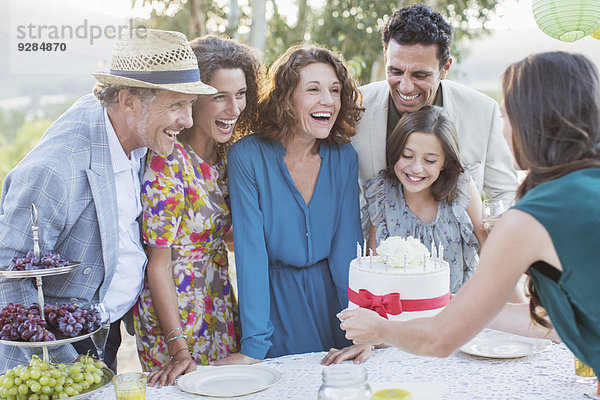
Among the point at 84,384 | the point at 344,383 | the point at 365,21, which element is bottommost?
the point at 84,384

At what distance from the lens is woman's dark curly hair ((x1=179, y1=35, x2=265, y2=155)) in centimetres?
320

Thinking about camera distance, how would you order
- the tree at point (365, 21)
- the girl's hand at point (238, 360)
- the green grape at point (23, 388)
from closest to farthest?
the green grape at point (23, 388) < the girl's hand at point (238, 360) < the tree at point (365, 21)

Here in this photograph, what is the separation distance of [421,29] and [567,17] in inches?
37.3

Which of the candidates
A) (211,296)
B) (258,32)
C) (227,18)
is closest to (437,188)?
(211,296)

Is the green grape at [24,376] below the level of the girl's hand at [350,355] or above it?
above

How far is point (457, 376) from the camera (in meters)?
2.51

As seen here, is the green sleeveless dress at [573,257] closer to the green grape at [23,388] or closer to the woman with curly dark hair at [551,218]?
the woman with curly dark hair at [551,218]

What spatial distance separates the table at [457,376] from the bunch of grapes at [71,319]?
30 centimetres

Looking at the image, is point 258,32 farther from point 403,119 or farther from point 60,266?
point 60,266

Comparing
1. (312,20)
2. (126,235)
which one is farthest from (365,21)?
(126,235)

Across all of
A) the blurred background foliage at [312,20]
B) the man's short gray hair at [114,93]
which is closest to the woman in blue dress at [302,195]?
the man's short gray hair at [114,93]

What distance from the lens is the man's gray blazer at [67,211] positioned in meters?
2.49

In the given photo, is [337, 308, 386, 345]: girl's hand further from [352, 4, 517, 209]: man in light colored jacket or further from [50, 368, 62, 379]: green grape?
[352, 4, 517, 209]: man in light colored jacket

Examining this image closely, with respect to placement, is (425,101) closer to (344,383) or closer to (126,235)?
(126,235)
